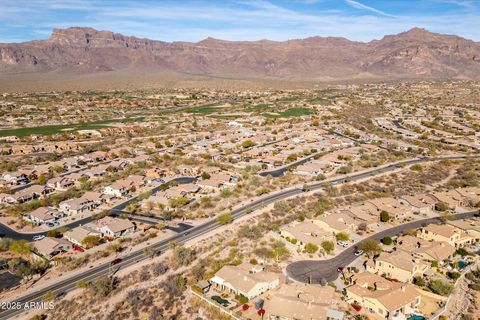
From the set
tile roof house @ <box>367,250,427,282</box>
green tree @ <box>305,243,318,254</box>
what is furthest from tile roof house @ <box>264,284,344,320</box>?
green tree @ <box>305,243,318,254</box>

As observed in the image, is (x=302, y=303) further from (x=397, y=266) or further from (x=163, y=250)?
(x=163, y=250)

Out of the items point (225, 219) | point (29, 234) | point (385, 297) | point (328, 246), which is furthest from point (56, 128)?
point (385, 297)

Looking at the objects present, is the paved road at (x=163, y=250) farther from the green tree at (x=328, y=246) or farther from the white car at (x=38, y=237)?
the white car at (x=38, y=237)

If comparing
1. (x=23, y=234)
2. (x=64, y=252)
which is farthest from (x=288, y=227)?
(x=23, y=234)

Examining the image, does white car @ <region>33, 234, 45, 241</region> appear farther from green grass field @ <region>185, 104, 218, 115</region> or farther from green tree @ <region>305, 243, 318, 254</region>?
green grass field @ <region>185, 104, 218, 115</region>

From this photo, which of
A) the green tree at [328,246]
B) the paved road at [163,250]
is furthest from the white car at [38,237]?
the green tree at [328,246]

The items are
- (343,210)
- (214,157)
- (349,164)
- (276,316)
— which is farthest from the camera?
(214,157)

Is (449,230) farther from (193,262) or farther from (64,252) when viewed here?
(64,252)

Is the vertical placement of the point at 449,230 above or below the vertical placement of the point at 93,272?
above
